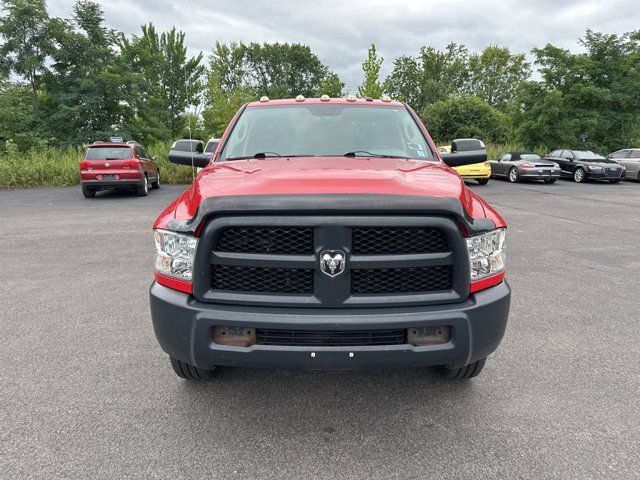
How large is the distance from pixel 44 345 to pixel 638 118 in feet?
106

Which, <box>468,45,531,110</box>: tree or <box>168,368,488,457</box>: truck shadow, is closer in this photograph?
<box>168,368,488,457</box>: truck shadow

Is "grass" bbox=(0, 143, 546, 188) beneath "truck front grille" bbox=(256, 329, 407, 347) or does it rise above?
beneath

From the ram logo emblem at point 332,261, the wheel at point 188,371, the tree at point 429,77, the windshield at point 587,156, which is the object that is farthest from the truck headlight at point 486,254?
the tree at point 429,77

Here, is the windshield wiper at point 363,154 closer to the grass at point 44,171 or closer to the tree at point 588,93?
the grass at point 44,171

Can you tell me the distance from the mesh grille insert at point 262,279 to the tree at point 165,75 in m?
33.5

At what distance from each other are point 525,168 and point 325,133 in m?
19.0

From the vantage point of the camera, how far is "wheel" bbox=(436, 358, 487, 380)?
9.40 ft

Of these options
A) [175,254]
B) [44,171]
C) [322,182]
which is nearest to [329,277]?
[322,182]

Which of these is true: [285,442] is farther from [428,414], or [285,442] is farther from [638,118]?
[638,118]

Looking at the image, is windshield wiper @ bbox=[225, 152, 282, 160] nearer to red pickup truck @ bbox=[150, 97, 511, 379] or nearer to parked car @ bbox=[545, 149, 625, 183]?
red pickup truck @ bbox=[150, 97, 511, 379]

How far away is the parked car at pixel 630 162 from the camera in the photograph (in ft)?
71.2

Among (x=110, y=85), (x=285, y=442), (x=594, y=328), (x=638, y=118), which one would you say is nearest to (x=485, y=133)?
(x=638, y=118)

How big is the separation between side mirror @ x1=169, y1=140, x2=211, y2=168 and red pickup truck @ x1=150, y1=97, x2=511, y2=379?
5.19ft

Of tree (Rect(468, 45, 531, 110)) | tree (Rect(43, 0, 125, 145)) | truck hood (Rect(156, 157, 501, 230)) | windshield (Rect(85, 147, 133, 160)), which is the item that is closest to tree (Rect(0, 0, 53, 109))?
tree (Rect(43, 0, 125, 145))
